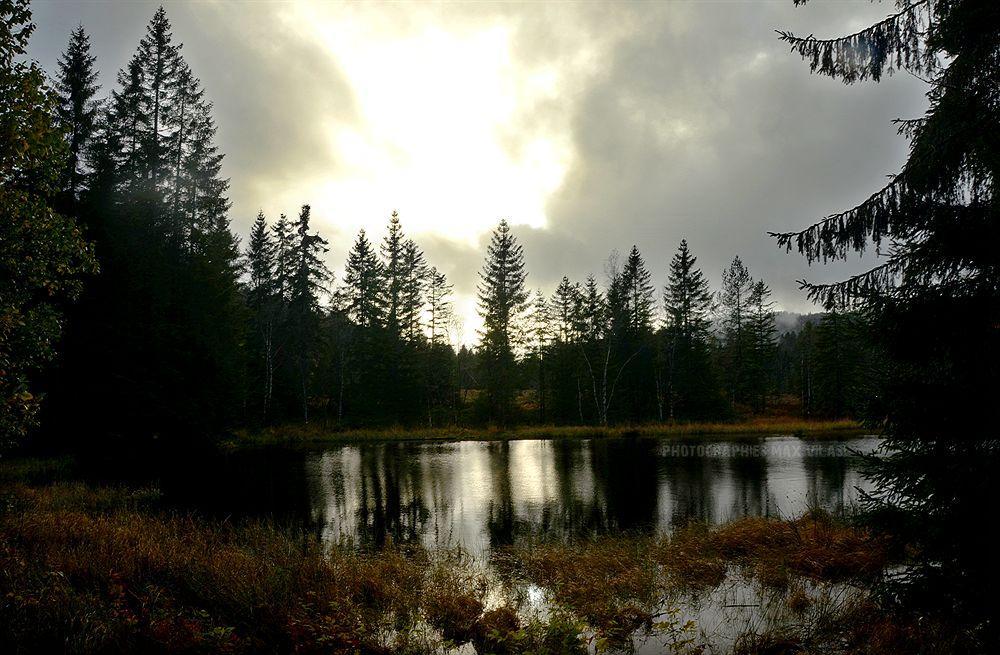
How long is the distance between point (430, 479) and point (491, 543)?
10391 millimetres

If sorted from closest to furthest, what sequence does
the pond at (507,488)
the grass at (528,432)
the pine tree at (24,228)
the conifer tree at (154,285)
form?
the pine tree at (24,228) → the pond at (507,488) → the conifer tree at (154,285) → the grass at (528,432)

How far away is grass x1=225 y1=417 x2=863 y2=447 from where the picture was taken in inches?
1452

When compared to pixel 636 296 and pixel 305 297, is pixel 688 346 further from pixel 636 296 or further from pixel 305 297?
pixel 305 297

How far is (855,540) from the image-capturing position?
996cm

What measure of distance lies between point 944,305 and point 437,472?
21.5 meters

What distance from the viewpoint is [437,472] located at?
24.2 m

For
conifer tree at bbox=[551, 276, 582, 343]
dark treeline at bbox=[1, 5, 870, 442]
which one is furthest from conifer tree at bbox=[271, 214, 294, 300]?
conifer tree at bbox=[551, 276, 582, 343]

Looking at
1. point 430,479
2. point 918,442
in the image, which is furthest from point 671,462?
point 918,442

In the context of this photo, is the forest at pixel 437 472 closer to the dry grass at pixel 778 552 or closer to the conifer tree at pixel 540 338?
the dry grass at pixel 778 552

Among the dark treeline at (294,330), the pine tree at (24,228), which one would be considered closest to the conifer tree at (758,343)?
the dark treeline at (294,330)

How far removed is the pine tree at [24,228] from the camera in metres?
8.08

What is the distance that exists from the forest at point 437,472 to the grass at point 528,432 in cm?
40

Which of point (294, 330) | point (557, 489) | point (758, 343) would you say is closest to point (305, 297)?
point (294, 330)

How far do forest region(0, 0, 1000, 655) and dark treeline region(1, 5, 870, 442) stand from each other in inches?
9.2
